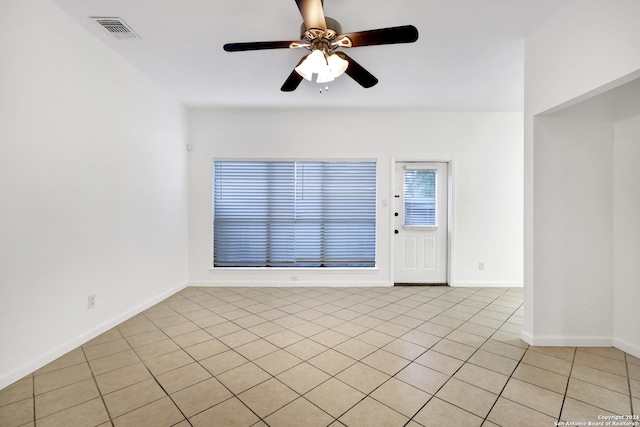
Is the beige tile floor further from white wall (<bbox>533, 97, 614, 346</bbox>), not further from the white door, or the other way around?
the white door

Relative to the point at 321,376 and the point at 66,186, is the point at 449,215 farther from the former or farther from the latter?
the point at 66,186

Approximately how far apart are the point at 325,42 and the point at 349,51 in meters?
1.02

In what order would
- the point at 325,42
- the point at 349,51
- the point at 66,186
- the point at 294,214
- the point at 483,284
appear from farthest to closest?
the point at 294,214, the point at 483,284, the point at 349,51, the point at 66,186, the point at 325,42

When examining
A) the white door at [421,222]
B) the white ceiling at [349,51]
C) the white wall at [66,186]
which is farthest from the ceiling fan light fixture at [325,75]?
the white door at [421,222]

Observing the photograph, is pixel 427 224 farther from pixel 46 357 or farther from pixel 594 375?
pixel 46 357

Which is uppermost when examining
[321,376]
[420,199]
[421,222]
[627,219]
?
[420,199]

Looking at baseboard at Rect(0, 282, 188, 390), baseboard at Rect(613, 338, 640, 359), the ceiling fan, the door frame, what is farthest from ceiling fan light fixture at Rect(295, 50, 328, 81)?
baseboard at Rect(613, 338, 640, 359)

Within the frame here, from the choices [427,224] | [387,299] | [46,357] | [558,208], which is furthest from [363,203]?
[46,357]

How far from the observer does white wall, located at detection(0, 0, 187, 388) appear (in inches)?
78.3

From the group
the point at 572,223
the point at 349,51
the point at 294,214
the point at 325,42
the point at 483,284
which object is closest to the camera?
the point at 325,42

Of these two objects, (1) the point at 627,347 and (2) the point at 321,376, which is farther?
(1) the point at 627,347

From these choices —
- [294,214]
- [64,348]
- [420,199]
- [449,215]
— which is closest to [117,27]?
[64,348]

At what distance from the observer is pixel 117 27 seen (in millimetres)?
2463

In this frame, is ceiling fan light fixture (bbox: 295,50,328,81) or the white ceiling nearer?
ceiling fan light fixture (bbox: 295,50,328,81)
